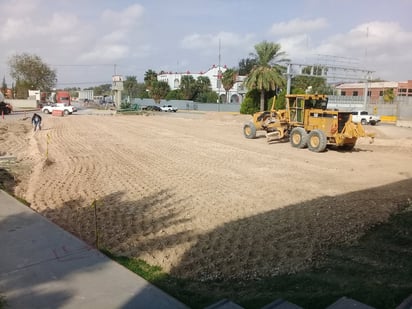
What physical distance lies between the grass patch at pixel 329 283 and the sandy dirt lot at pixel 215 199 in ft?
0.92

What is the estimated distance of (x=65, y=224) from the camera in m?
7.63

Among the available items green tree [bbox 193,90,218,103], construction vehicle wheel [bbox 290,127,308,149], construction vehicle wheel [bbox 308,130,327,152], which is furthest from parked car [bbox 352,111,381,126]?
green tree [bbox 193,90,218,103]

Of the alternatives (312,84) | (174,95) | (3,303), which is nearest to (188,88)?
(174,95)

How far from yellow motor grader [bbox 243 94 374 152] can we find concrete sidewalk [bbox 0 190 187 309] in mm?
14866

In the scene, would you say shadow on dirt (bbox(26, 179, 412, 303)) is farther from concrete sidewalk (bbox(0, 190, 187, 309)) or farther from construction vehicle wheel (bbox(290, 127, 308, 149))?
construction vehicle wheel (bbox(290, 127, 308, 149))

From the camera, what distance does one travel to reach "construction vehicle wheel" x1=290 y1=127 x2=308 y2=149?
1981cm

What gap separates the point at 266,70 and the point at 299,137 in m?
27.5

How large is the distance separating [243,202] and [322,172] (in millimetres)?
5647

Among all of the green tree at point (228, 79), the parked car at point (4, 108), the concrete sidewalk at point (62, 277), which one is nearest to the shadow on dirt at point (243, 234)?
the concrete sidewalk at point (62, 277)

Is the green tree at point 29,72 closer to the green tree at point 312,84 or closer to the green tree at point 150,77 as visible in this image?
the green tree at point 150,77

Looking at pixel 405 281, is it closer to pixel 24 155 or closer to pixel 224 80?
pixel 24 155

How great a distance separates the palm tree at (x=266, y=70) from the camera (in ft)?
151

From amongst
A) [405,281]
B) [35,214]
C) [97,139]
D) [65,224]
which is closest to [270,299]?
[405,281]

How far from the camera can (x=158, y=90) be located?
8888 cm
